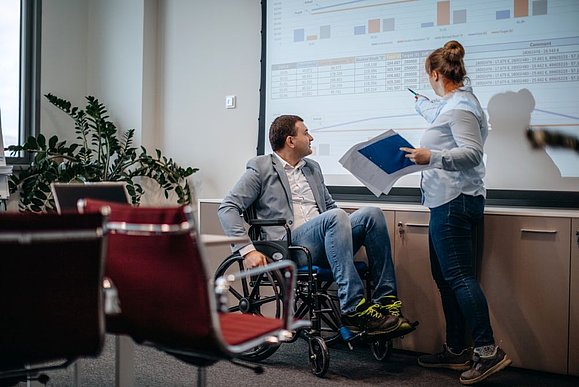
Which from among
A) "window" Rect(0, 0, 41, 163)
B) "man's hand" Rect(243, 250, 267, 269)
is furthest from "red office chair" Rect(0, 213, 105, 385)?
"window" Rect(0, 0, 41, 163)

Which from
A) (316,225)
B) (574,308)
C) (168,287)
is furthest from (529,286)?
(168,287)

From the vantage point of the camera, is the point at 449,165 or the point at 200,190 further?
the point at 200,190

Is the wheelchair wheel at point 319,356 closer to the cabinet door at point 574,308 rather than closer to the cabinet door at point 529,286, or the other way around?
the cabinet door at point 529,286

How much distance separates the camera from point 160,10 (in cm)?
487

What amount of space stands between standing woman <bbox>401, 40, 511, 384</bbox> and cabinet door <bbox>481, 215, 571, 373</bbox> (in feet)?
0.42

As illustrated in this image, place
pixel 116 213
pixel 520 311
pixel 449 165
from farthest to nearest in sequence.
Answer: pixel 520 311, pixel 449 165, pixel 116 213

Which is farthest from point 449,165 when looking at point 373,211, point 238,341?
point 238,341

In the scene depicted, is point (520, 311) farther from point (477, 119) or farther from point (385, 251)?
point (477, 119)

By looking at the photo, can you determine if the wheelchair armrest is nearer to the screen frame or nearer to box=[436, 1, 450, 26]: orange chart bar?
the screen frame

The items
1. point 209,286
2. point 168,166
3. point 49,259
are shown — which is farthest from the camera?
point 168,166

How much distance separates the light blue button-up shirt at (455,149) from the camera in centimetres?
290

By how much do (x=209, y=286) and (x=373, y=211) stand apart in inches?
64.8

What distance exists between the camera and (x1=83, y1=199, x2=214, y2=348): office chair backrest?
1.68 meters

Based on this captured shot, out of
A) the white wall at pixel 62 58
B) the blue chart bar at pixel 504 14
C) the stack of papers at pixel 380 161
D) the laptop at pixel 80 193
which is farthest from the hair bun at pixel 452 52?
the white wall at pixel 62 58
